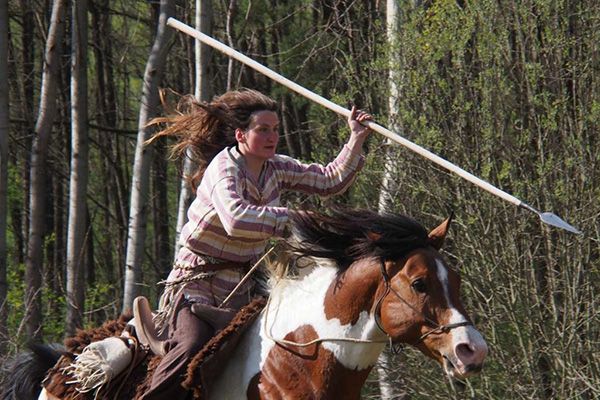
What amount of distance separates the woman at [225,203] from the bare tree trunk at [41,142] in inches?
336

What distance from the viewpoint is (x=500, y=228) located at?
1041cm

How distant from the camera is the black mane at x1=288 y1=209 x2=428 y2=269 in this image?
18.4 ft

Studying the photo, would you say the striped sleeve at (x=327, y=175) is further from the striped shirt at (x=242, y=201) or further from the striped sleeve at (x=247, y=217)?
the striped sleeve at (x=247, y=217)

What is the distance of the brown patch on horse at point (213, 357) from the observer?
5754 millimetres

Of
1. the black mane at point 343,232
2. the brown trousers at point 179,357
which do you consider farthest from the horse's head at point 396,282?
the brown trousers at point 179,357

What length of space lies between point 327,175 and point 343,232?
0.91 m

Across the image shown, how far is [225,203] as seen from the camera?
573 cm

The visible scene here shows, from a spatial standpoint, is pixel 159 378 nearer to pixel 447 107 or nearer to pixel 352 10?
pixel 447 107

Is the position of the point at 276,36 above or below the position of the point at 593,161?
above

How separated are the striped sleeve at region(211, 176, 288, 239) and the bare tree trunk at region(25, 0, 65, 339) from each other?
9153mm

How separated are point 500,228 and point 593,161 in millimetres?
929

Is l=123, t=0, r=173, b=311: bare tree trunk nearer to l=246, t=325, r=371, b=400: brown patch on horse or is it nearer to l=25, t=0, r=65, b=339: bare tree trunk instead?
l=25, t=0, r=65, b=339: bare tree trunk

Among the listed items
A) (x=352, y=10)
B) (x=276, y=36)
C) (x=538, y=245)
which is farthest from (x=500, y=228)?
(x=276, y=36)

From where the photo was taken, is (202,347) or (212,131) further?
(212,131)
